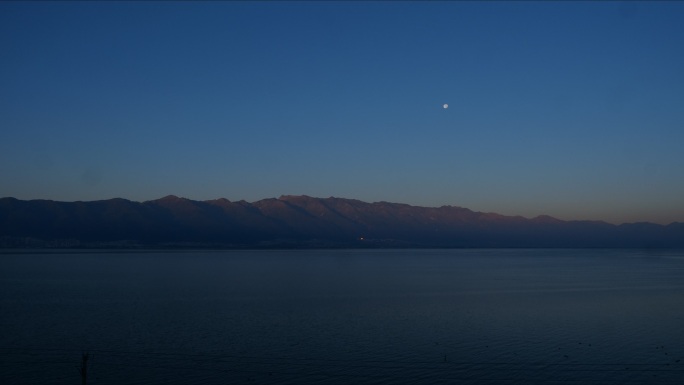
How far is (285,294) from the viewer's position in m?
49.9

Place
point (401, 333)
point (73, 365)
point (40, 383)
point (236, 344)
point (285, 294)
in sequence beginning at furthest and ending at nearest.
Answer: point (285, 294), point (401, 333), point (236, 344), point (73, 365), point (40, 383)

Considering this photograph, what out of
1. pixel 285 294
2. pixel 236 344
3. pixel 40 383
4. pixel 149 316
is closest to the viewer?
pixel 40 383

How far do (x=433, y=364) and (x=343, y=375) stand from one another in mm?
3709

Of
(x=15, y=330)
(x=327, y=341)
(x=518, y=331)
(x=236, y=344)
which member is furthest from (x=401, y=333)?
(x=15, y=330)

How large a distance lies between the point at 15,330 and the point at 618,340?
28289 mm

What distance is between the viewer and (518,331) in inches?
1167

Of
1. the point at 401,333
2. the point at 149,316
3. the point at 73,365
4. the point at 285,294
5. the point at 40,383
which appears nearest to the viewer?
the point at 40,383

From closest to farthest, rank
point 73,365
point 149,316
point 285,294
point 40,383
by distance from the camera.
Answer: point 40,383
point 73,365
point 149,316
point 285,294

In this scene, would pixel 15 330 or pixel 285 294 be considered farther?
pixel 285 294

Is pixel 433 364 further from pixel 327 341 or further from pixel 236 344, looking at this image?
pixel 236 344

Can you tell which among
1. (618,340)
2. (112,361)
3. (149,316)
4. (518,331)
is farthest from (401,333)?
(149,316)

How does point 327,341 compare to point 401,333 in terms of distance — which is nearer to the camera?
point 327,341

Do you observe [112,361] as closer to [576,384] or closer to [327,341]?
[327,341]

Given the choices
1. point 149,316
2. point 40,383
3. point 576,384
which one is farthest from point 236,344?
point 576,384
